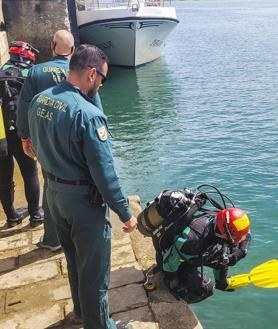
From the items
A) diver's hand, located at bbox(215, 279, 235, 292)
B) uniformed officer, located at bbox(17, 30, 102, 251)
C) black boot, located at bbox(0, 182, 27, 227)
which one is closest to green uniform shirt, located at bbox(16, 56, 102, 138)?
uniformed officer, located at bbox(17, 30, 102, 251)

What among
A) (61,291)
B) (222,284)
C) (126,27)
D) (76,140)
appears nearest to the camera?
(76,140)

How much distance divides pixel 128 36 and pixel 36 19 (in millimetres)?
3726

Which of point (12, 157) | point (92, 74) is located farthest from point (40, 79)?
point (92, 74)

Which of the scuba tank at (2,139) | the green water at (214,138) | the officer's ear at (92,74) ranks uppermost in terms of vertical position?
the officer's ear at (92,74)

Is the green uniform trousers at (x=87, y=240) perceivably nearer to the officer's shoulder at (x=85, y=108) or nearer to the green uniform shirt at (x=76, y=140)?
the green uniform shirt at (x=76, y=140)

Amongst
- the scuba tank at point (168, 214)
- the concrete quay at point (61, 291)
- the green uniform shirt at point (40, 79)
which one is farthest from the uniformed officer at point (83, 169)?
the green uniform shirt at point (40, 79)

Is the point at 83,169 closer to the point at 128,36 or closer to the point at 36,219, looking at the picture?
the point at 36,219

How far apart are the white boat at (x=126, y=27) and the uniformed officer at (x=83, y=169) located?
15853 mm

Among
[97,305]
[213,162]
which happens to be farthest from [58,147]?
[213,162]

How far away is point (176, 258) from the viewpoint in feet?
10.9

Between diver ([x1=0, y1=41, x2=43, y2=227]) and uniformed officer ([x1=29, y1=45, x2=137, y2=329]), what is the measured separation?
1557 millimetres

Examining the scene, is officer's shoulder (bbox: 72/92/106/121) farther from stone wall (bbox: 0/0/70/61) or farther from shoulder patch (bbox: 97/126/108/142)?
stone wall (bbox: 0/0/70/61)

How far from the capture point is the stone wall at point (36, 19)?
16.8 metres

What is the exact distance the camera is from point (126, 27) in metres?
17.9
